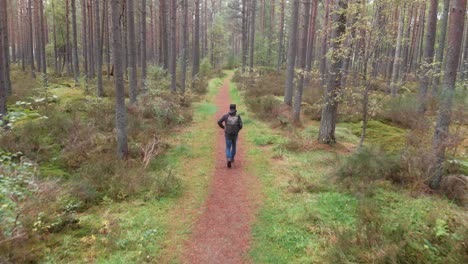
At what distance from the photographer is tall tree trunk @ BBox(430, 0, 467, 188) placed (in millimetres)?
6559

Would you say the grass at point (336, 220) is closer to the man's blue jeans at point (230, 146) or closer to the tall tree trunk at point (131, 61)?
the man's blue jeans at point (230, 146)

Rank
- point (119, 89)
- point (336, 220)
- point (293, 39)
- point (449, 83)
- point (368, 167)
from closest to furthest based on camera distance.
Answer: point (336, 220) < point (449, 83) < point (368, 167) < point (119, 89) < point (293, 39)

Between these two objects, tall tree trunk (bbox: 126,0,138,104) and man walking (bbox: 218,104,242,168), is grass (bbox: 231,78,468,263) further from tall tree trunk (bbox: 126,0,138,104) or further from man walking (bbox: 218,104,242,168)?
tall tree trunk (bbox: 126,0,138,104)

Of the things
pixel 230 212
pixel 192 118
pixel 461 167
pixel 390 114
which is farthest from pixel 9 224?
pixel 390 114

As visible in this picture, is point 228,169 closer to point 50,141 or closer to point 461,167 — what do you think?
point 50,141

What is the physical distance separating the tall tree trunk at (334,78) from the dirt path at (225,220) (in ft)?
12.1

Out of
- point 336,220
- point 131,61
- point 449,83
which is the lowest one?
point 336,220

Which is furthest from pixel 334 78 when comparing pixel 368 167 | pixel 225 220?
pixel 225 220

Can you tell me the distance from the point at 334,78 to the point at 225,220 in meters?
6.68

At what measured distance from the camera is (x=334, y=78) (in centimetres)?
1053

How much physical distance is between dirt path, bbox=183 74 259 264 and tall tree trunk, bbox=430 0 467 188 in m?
4.24

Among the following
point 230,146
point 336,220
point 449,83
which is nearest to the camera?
point 336,220

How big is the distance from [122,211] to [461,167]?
8067 millimetres

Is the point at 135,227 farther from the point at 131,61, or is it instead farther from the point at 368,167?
the point at 131,61
